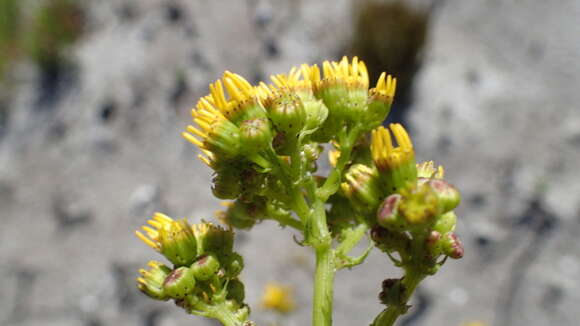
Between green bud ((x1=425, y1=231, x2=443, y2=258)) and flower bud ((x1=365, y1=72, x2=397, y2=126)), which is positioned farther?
flower bud ((x1=365, y1=72, x2=397, y2=126))

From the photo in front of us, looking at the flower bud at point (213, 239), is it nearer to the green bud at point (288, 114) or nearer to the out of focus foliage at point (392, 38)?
the green bud at point (288, 114)

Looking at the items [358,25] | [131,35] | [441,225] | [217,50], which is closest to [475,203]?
[358,25]

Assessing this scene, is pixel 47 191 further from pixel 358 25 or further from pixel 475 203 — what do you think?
pixel 475 203

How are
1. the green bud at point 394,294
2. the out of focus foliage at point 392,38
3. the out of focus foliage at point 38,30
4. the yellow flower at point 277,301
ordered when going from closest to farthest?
the green bud at point 394,294 → the yellow flower at point 277,301 → the out of focus foliage at point 392,38 → the out of focus foliage at point 38,30

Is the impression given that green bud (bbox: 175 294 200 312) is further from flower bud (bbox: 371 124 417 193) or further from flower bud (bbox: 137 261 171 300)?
flower bud (bbox: 371 124 417 193)

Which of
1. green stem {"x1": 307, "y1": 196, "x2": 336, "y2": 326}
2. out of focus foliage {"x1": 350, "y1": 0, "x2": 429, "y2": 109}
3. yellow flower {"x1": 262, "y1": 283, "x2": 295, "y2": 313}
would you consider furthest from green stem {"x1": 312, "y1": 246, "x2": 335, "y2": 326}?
out of focus foliage {"x1": 350, "y1": 0, "x2": 429, "y2": 109}

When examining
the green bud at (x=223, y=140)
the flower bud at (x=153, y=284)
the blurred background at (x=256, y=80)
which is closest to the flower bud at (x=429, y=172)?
the green bud at (x=223, y=140)

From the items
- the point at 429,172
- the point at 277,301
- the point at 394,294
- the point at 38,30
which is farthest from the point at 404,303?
the point at 38,30
